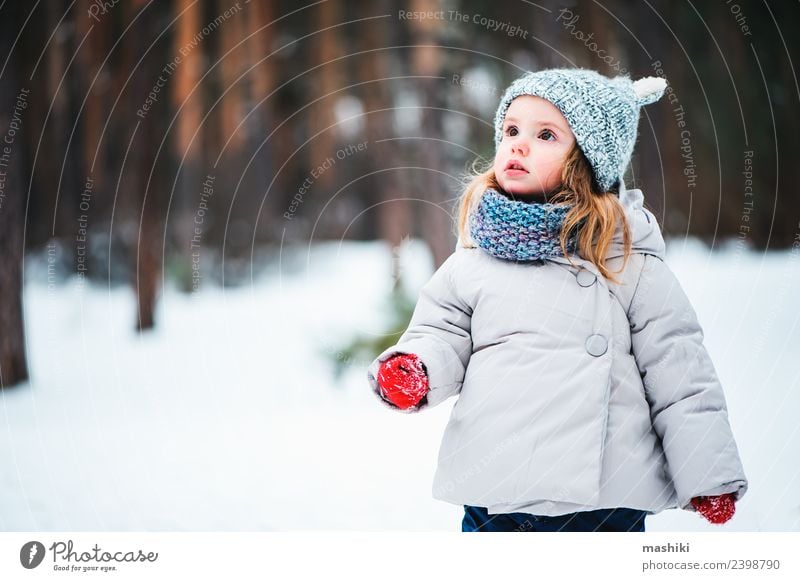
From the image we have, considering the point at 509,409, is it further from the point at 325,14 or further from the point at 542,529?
the point at 325,14

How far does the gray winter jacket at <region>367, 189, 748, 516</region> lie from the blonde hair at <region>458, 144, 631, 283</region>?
0.02m

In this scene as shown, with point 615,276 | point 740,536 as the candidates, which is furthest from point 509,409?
point 740,536

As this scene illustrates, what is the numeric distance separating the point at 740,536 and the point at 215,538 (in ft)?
3.63

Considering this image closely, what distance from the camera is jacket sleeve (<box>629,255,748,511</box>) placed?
1.18 metres
